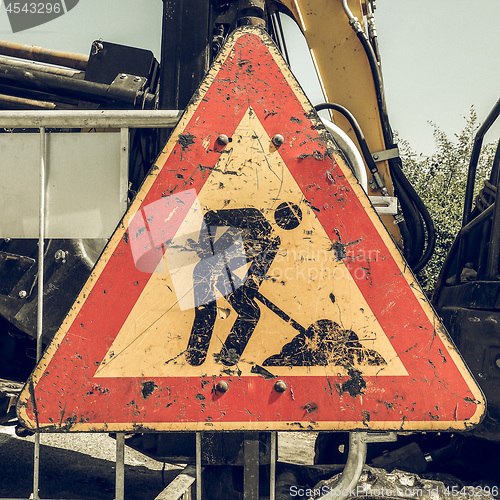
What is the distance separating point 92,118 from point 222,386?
3.41 feet

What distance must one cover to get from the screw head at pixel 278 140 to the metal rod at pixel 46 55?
2.53 meters

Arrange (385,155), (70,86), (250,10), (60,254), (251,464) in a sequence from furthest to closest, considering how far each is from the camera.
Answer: (385,155) → (70,86) → (60,254) → (250,10) → (251,464)

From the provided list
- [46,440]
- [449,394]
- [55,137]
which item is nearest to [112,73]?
[55,137]

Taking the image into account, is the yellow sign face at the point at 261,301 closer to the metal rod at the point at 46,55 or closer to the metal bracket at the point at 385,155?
the metal bracket at the point at 385,155

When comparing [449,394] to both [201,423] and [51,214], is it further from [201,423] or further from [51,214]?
[51,214]

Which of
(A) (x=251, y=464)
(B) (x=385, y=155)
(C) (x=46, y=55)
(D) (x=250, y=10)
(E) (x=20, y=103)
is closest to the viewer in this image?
(A) (x=251, y=464)

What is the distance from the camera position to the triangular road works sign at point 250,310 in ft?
5.43

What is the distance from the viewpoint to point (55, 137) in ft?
6.41

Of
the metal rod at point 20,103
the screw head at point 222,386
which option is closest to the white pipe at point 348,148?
the screw head at point 222,386

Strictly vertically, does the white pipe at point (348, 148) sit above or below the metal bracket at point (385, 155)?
below

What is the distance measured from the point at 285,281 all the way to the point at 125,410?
0.63 meters

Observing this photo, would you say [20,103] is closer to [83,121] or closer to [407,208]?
[83,121]

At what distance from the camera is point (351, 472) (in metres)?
1.75

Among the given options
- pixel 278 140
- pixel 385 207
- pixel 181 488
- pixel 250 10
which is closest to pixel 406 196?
pixel 385 207
